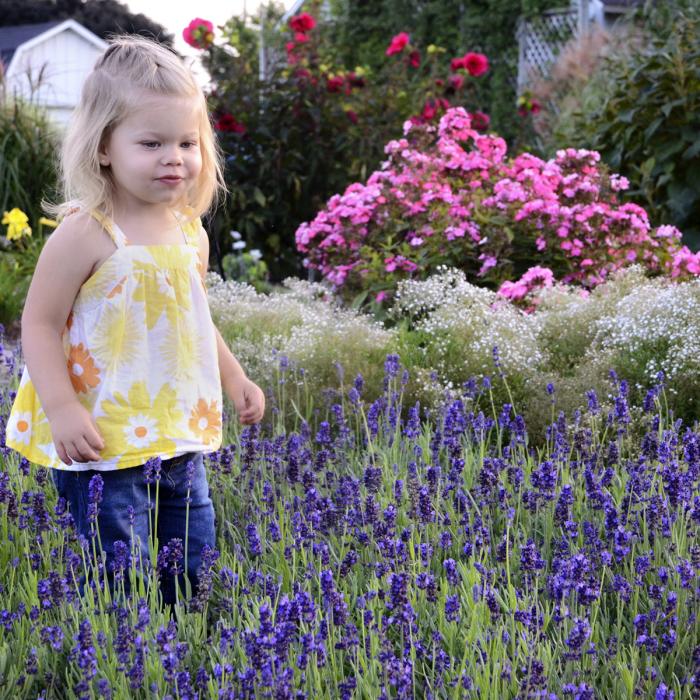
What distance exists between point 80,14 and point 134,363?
119 feet

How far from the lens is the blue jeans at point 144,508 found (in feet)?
8.22

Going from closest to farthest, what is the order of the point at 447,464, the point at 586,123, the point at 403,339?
the point at 447,464, the point at 403,339, the point at 586,123

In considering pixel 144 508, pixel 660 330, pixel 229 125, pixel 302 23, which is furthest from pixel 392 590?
pixel 302 23

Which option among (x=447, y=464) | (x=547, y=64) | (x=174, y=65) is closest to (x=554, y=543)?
(x=447, y=464)

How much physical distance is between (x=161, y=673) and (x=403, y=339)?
3210 mm

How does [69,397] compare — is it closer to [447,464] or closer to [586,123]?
[447,464]

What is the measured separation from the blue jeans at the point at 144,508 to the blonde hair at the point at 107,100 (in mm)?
674

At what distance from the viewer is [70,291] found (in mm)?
2441

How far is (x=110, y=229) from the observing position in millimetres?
2494

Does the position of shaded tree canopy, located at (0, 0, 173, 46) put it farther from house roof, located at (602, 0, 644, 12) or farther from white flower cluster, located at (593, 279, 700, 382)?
white flower cluster, located at (593, 279, 700, 382)

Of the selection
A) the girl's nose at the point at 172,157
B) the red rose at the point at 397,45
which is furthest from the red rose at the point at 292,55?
the girl's nose at the point at 172,157

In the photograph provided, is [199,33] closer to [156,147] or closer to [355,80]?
[355,80]

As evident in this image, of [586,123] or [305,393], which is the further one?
[586,123]

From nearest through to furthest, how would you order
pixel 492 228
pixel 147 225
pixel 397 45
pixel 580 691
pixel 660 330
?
pixel 580 691 → pixel 147 225 → pixel 660 330 → pixel 492 228 → pixel 397 45
